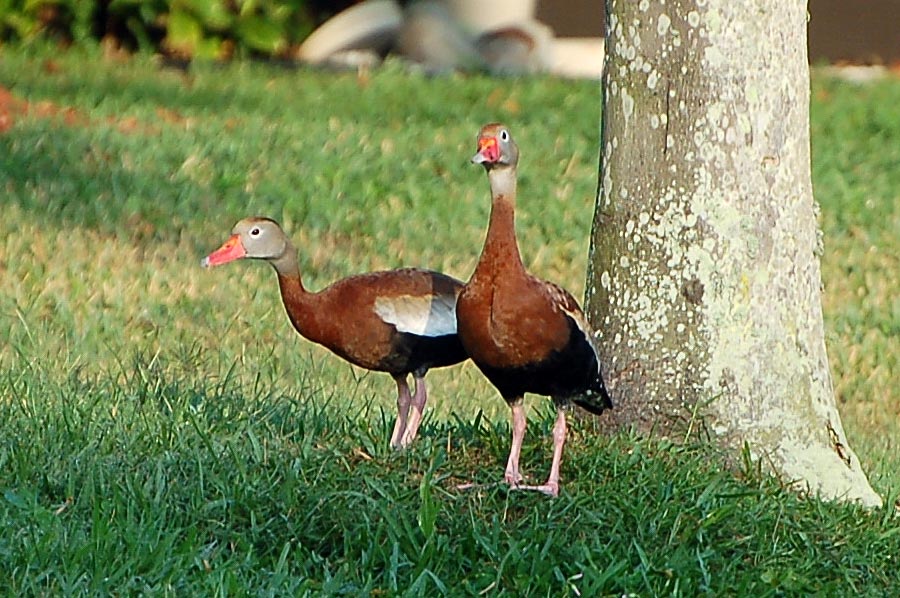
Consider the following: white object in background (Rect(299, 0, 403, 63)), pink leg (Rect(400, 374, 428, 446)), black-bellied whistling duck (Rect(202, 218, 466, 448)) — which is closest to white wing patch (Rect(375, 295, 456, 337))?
black-bellied whistling duck (Rect(202, 218, 466, 448))

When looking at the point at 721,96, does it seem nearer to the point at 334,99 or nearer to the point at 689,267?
the point at 689,267

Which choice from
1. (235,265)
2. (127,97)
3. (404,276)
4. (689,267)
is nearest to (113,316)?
(235,265)

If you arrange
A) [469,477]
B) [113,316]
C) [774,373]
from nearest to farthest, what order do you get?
[469,477], [774,373], [113,316]

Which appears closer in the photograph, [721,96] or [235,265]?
[721,96]

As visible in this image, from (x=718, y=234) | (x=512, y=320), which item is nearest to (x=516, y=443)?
(x=512, y=320)

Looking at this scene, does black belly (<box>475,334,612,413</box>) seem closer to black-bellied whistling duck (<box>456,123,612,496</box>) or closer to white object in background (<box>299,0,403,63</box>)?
black-bellied whistling duck (<box>456,123,612,496</box>)

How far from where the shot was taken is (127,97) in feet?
41.9

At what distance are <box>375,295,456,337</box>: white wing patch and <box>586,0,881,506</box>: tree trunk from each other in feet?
2.06

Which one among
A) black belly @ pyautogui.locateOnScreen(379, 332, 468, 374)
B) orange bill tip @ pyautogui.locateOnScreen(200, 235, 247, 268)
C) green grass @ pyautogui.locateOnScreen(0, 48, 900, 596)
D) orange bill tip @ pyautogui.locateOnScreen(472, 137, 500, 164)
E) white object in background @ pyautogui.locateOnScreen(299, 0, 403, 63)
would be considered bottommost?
green grass @ pyautogui.locateOnScreen(0, 48, 900, 596)

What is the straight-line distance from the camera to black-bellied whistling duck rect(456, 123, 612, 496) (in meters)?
4.95

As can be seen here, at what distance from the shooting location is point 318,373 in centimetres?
762

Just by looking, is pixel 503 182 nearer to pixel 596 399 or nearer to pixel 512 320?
pixel 512 320

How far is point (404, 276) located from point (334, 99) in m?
7.92

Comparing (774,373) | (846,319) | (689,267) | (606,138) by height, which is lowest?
(846,319)
